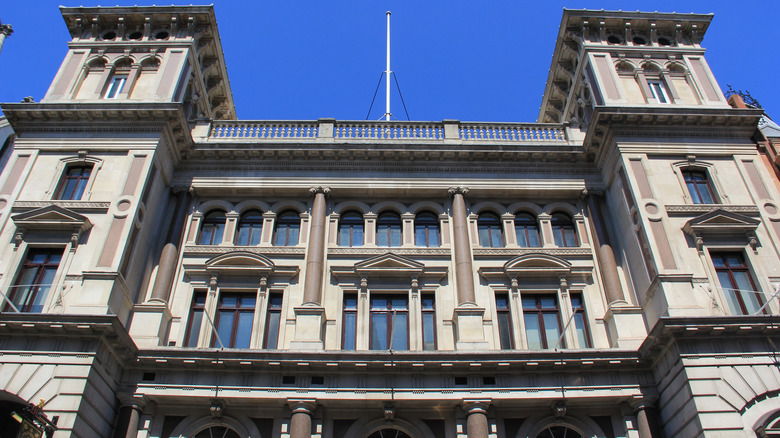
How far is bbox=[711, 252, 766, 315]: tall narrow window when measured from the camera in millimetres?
20250

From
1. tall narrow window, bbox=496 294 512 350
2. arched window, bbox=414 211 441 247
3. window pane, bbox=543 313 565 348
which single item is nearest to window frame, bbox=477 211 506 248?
arched window, bbox=414 211 441 247

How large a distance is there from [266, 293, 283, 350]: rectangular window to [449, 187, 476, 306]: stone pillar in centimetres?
632

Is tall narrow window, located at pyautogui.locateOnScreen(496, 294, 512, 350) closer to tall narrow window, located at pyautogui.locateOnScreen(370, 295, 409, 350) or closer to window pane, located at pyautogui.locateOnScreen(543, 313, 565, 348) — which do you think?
window pane, located at pyautogui.locateOnScreen(543, 313, 565, 348)

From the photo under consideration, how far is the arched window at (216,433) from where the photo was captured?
19578mm

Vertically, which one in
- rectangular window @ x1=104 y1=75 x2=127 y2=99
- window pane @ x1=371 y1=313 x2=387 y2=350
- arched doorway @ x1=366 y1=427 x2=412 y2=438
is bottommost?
arched doorway @ x1=366 y1=427 x2=412 y2=438

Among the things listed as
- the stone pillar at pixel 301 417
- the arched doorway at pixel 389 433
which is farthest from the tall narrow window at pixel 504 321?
the stone pillar at pixel 301 417

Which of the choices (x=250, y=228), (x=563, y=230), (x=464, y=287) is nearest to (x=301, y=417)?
(x=464, y=287)

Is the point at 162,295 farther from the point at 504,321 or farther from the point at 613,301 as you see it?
the point at 613,301

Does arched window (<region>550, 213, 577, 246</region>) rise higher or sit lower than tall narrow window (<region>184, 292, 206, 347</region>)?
higher

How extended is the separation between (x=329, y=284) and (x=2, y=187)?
1212 cm

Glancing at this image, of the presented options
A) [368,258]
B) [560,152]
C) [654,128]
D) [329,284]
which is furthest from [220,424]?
[654,128]

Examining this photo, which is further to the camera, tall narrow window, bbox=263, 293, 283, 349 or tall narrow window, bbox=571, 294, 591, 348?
tall narrow window, bbox=571, 294, 591, 348

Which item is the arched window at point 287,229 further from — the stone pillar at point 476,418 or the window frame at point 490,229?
the stone pillar at point 476,418

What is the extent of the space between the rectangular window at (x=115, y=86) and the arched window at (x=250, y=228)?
748 centimetres
